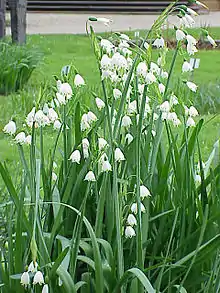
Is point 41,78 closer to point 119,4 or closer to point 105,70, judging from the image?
point 105,70

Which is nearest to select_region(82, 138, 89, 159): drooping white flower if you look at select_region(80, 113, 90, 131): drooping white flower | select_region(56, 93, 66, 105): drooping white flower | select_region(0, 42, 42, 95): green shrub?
select_region(80, 113, 90, 131): drooping white flower

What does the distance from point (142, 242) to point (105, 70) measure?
63 cm

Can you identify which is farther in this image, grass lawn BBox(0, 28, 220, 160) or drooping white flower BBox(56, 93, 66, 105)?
grass lawn BBox(0, 28, 220, 160)

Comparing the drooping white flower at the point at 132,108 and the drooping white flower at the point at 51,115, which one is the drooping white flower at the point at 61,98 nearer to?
the drooping white flower at the point at 51,115

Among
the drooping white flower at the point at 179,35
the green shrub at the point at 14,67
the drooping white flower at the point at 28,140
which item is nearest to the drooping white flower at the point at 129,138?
the drooping white flower at the point at 28,140

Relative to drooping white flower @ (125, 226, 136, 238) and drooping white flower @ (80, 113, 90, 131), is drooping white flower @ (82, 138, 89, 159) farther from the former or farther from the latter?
drooping white flower @ (125, 226, 136, 238)

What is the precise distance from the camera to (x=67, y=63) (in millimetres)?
9531

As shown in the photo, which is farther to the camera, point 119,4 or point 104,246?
point 119,4

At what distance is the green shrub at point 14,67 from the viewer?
289 inches

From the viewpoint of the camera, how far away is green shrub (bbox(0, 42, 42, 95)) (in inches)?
289

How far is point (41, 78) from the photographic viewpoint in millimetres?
8383

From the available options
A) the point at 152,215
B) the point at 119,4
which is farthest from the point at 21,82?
the point at 119,4

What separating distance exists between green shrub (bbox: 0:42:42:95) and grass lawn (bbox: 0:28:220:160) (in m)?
0.14

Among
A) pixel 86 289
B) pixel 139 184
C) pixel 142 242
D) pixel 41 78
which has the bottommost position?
pixel 41 78
